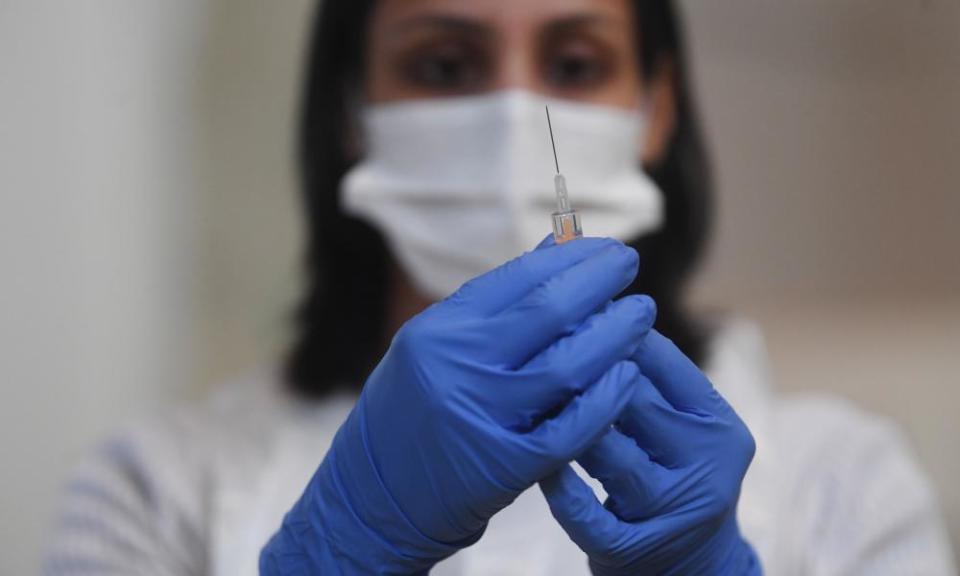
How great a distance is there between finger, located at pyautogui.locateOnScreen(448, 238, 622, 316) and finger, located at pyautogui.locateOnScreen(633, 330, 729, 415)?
2.8 inches

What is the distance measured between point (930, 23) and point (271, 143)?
1.28 m

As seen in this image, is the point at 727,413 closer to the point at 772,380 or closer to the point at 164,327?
the point at 772,380

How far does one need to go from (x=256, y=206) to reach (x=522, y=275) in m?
1.35

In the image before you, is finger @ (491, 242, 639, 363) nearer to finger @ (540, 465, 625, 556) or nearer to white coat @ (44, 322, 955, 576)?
finger @ (540, 465, 625, 556)

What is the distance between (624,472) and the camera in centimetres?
54

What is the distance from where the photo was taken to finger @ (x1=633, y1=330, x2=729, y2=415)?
560 millimetres

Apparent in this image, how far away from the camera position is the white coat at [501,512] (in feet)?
2.55

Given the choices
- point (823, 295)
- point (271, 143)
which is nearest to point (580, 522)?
point (823, 295)

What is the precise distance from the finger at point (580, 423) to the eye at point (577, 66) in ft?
1.46

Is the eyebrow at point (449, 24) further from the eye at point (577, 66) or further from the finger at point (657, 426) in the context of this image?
the finger at point (657, 426)

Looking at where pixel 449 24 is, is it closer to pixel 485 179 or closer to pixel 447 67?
pixel 447 67

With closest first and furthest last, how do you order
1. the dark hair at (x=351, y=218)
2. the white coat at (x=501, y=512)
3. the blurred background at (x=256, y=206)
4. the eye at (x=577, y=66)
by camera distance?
the white coat at (x=501, y=512) → the eye at (x=577, y=66) → the dark hair at (x=351, y=218) → the blurred background at (x=256, y=206)

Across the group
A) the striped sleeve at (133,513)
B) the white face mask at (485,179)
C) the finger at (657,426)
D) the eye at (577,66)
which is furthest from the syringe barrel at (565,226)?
the striped sleeve at (133,513)

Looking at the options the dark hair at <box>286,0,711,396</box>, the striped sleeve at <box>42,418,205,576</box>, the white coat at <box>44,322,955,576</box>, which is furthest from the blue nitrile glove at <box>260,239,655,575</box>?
the dark hair at <box>286,0,711,396</box>
